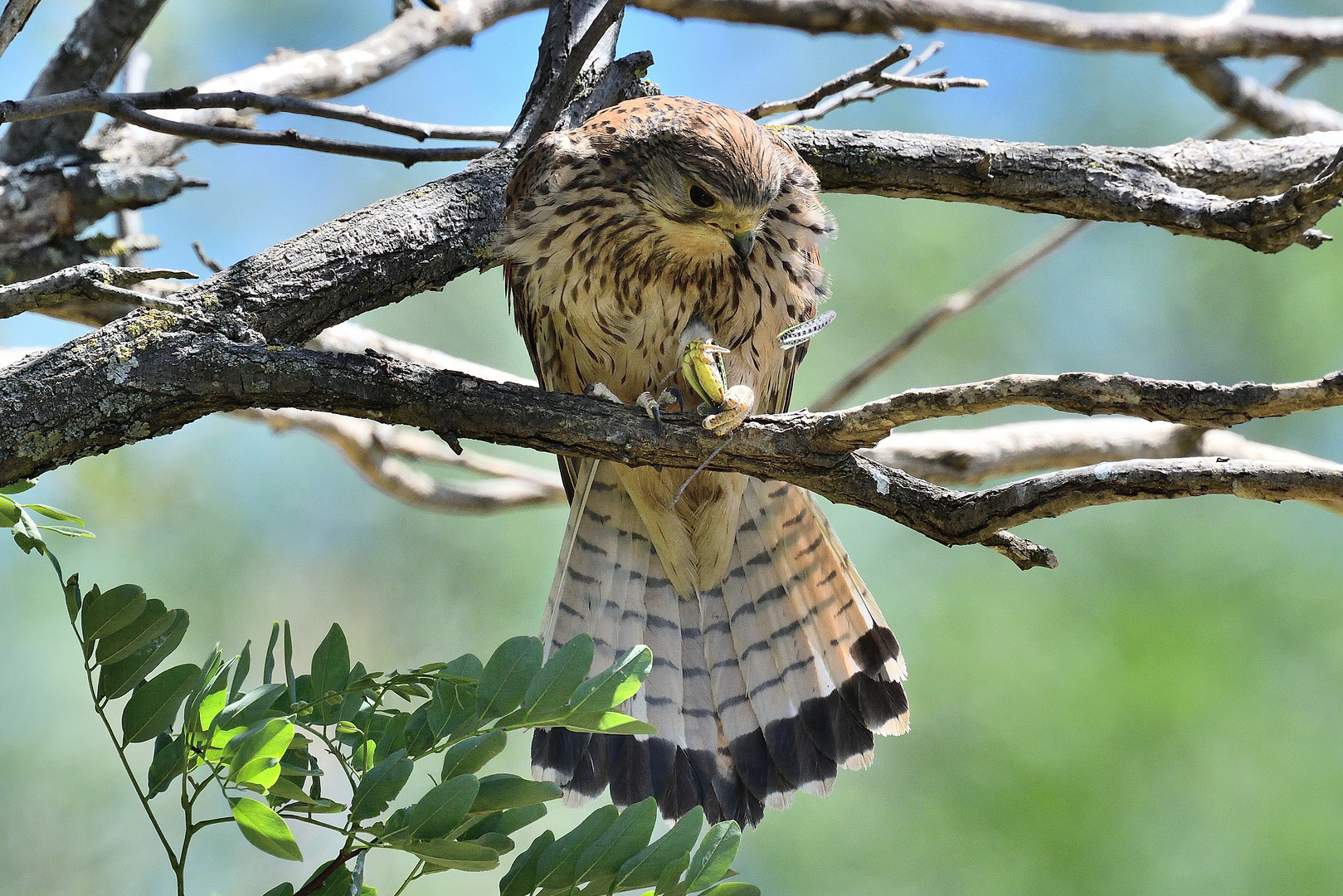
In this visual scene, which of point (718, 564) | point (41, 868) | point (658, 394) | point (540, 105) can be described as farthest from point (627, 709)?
point (41, 868)

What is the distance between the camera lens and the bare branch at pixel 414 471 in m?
3.79

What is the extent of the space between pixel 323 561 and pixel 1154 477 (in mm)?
6511

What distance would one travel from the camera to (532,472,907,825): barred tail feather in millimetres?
2375

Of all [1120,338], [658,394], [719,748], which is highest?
[1120,338]

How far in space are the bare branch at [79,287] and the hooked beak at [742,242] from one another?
1.13 meters

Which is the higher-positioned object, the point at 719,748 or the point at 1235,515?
the point at 1235,515

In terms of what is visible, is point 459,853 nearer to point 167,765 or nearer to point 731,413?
point 167,765

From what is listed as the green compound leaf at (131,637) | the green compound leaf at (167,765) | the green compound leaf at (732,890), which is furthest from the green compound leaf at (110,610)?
the green compound leaf at (732,890)

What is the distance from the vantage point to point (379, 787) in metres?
1.17

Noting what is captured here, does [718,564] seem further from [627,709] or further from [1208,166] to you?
[1208,166]

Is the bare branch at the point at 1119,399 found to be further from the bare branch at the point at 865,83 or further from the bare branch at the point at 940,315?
the bare branch at the point at 940,315

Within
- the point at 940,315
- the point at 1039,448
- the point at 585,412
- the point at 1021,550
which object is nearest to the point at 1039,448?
the point at 1039,448

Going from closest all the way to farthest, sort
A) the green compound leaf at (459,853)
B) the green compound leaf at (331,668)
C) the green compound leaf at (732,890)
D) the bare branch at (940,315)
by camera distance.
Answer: the green compound leaf at (459,853) < the green compound leaf at (732,890) < the green compound leaf at (331,668) < the bare branch at (940,315)

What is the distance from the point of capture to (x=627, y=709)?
243 centimetres
